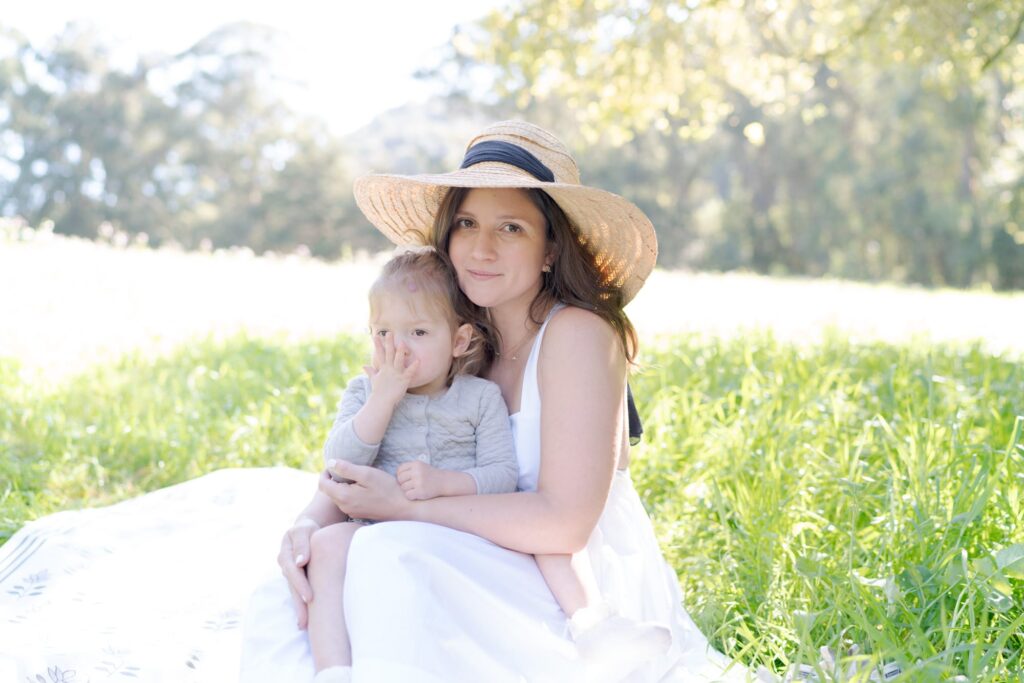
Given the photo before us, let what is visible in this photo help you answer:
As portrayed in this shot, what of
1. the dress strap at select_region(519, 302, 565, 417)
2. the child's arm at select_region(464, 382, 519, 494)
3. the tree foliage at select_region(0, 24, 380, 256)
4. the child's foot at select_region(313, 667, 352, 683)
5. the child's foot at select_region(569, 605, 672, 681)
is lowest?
the child's foot at select_region(313, 667, 352, 683)

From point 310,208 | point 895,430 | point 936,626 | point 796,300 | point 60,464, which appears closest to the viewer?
point 936,626

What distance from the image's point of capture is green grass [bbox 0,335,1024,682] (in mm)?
2545

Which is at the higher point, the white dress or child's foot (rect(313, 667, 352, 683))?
the white dress

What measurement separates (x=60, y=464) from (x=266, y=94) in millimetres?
36173

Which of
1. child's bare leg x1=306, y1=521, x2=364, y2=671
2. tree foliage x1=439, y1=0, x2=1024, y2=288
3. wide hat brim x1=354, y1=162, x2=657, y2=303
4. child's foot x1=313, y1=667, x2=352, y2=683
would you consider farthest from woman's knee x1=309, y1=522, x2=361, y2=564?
tree foliage x1=439, y1=0, x2=1024, y2=288

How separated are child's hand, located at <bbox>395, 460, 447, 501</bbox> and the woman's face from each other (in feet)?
1.71

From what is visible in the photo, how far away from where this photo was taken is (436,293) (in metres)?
2.57

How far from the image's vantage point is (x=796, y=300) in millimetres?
11609

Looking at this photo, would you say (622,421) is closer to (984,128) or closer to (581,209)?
(581,209)

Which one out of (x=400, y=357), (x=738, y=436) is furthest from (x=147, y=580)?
(x=738, y=436)

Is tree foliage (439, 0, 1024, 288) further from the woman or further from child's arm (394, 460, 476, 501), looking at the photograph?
child's arm (394, 460, 476, 501)

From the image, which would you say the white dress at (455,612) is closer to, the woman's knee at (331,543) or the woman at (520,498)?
the woman at (520,498)

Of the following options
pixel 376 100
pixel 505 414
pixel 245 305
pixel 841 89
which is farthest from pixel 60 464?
pixel 376 100

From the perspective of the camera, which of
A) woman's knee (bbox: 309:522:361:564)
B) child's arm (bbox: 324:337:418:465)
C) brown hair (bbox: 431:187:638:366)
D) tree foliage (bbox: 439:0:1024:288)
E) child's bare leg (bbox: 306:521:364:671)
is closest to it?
child's bare leg (bbox: 306:521:364:671)
